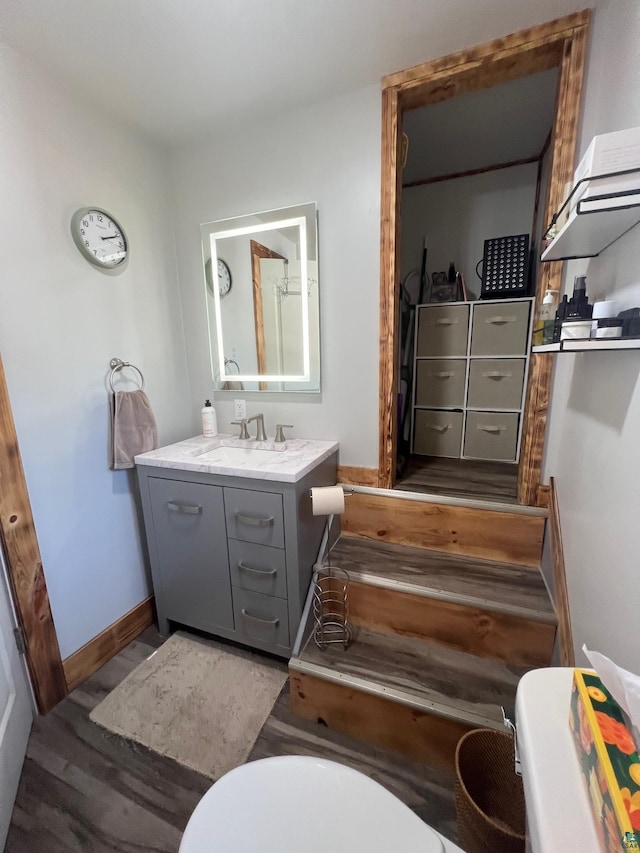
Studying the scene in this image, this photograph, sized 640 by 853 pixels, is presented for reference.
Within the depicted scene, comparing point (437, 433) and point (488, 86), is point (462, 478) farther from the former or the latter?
point (488, 86)

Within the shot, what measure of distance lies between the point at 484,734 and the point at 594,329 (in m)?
1.19

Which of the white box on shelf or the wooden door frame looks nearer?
the white box on shelf

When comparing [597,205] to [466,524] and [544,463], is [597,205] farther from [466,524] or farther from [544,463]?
[466,524]

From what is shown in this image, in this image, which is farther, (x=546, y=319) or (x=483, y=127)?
(x=483, y=127)

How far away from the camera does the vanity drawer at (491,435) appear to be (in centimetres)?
232

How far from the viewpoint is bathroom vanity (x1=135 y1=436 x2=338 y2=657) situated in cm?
146

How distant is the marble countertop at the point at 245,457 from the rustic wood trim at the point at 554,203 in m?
0.88

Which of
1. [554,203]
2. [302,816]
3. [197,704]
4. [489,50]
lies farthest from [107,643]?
[489,50]

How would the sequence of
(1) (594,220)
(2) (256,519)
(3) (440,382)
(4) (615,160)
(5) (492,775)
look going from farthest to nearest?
(3) (440,382)
(2) (256,519)
(5) (492,775)
(1) (594,220)
(4) (615,160)

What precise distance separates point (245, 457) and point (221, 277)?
1009 millimetres

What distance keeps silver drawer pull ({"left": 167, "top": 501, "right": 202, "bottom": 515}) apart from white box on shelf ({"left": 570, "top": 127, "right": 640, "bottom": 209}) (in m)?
1.62

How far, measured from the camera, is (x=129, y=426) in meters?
1.69

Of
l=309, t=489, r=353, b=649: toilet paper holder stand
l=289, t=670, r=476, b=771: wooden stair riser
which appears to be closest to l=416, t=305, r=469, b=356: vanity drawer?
l=309, t=489, r=353, b=649: toilet paper holder stand

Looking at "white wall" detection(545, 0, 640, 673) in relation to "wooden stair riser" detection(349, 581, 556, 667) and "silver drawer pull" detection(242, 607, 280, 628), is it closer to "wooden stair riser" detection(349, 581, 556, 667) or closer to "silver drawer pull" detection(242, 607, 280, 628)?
"wooden stair riser" detection(349, 581, 556, 667)
